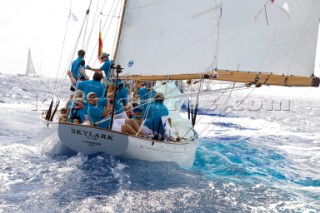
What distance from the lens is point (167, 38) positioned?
352 inches

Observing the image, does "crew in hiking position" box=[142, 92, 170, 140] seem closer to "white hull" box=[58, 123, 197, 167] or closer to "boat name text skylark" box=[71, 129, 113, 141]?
"white hull" box=[58, 123, 197, 167]

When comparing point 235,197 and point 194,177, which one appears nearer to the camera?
point 235,197

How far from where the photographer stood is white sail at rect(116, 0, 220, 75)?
8789mm

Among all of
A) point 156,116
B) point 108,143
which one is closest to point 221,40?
point 156,116

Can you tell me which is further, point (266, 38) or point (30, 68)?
point (30, 68)

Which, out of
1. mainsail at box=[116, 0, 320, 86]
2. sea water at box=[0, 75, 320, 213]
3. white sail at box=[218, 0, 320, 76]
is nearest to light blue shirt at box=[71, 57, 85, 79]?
sea water at box=[0, 75, 320, 213]

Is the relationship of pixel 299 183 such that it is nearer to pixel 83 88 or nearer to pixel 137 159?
pixel 137 159

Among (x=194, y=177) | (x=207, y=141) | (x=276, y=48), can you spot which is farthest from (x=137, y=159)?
(x=207, y=141)

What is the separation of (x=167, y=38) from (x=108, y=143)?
9.04ft

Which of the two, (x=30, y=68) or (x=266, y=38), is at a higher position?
(x=30, y=68)

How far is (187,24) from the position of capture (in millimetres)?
8906

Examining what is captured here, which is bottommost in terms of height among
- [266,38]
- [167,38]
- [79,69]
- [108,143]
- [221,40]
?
[108,143]

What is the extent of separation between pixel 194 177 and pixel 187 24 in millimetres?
3428

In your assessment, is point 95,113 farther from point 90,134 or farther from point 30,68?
point 30,68
